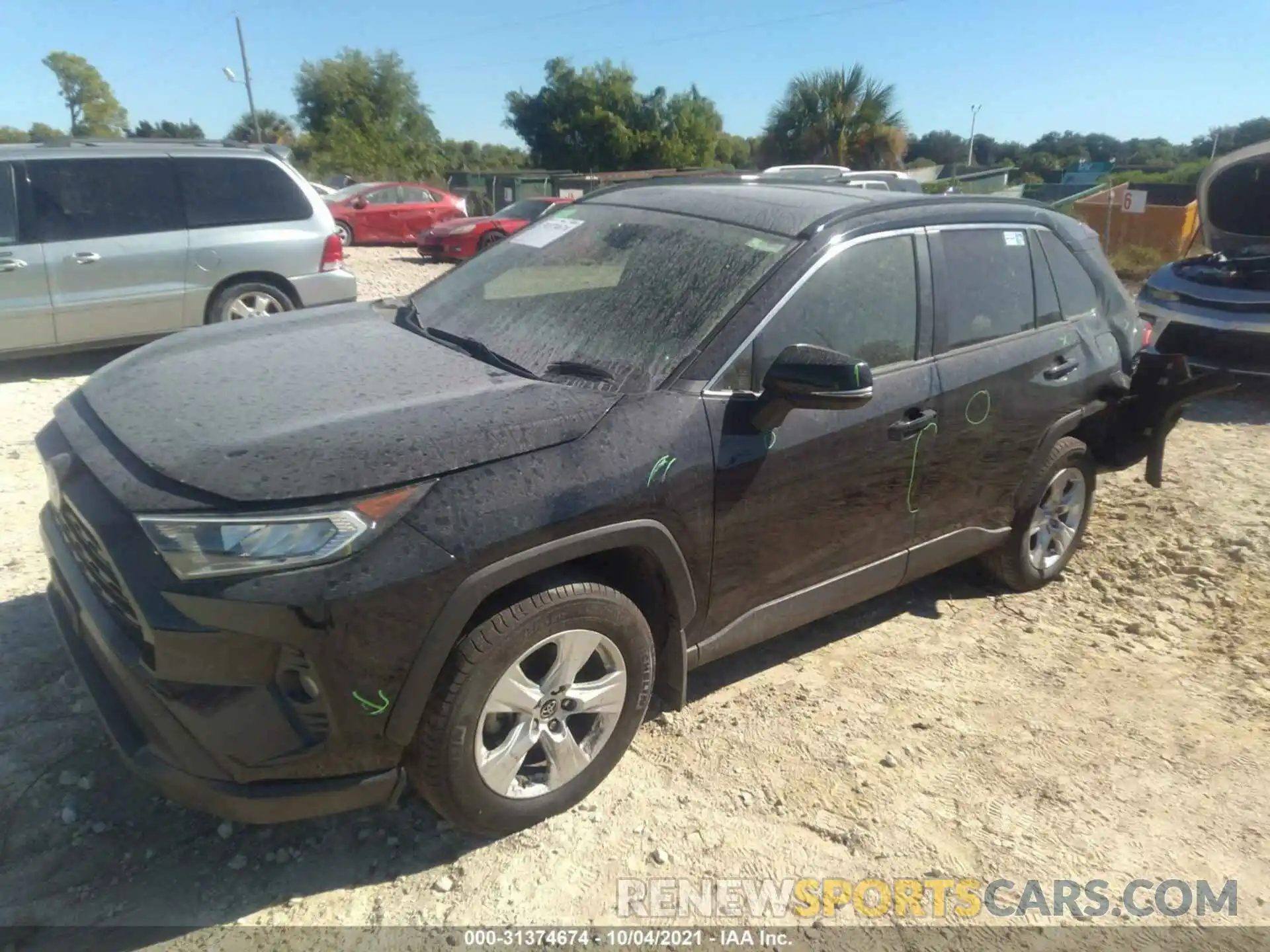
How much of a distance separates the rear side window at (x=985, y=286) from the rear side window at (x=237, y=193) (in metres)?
6.11

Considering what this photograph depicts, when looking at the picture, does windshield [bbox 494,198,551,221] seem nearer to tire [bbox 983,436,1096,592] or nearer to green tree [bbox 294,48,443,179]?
→ tire [bbox 983,436,1096,592]

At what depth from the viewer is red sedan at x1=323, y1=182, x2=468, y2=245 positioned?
65.6ft

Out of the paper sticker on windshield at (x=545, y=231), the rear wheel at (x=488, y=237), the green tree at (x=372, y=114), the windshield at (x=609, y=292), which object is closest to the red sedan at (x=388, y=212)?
the rear wheel at (x=488, y=237)

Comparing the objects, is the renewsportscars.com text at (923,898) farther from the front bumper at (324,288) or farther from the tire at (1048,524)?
the front bumper at (324,288)

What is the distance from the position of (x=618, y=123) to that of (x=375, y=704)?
49.3 metres

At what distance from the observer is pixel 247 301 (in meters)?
7.72

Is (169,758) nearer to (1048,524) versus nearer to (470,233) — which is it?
(1048,524)

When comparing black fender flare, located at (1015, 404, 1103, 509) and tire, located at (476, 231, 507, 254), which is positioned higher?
tire, located at (476, 231, 507, 254)

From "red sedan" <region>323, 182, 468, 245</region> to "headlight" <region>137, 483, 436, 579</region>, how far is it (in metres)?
19.0

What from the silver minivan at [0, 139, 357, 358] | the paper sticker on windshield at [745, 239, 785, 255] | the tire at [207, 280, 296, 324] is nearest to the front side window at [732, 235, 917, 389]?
the paper sticker on windshield at [745, 239, 785, 255]

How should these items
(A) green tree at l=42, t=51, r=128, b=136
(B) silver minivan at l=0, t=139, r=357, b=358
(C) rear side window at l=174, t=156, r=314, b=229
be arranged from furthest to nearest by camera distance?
(A) green tree at l=42, t=51, r=128, b=136, (C) rear side window at l=174, t=156, r=314, b=229, (B) silver minivan at l=0, t=139, r=357, b=358

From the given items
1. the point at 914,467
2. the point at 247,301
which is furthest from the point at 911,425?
the point at 247,301

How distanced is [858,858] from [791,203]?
228cm

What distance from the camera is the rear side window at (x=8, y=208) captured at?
672cm
